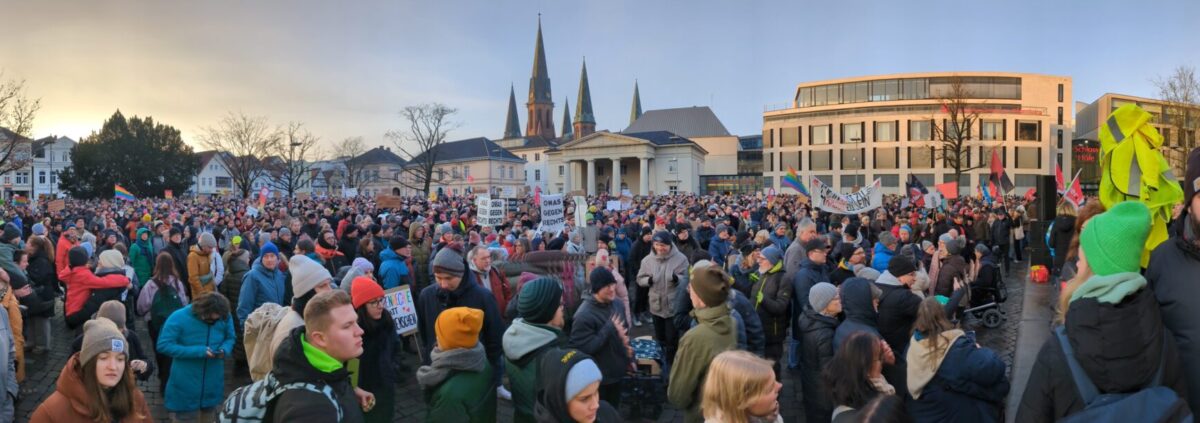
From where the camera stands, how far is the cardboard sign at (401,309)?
6.16 metres

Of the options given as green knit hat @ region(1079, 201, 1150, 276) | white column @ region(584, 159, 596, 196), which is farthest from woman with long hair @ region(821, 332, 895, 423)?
white column @ region(584, 159, 596, 196)

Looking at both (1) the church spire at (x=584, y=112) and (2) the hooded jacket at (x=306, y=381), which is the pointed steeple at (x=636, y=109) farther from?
(2) the hooded jacket at (x=306, y=381)

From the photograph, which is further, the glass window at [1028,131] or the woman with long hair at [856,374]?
the glass window at [1028,131]

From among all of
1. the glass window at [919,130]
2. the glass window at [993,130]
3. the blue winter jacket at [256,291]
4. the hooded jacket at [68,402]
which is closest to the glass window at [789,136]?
the glass window at [919,130]

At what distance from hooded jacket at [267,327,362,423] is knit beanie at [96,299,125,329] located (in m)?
2.90

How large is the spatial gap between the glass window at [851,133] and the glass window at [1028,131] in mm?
15832

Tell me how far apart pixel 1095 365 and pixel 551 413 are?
2.03 meters

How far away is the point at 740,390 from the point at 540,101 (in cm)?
12380

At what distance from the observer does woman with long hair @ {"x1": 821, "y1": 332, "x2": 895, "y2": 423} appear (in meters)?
3.36

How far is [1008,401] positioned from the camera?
16.0 ft

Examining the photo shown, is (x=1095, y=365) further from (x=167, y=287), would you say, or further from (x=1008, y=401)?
(x=167, y=287)

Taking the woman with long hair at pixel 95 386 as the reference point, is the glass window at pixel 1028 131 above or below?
above

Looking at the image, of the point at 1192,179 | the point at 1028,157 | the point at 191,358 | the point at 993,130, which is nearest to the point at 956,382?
the point at 1192,179

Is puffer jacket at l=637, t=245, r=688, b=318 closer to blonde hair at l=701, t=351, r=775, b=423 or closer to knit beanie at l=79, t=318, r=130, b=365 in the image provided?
blonde hair at l=701, t=351, r=775, b=423
